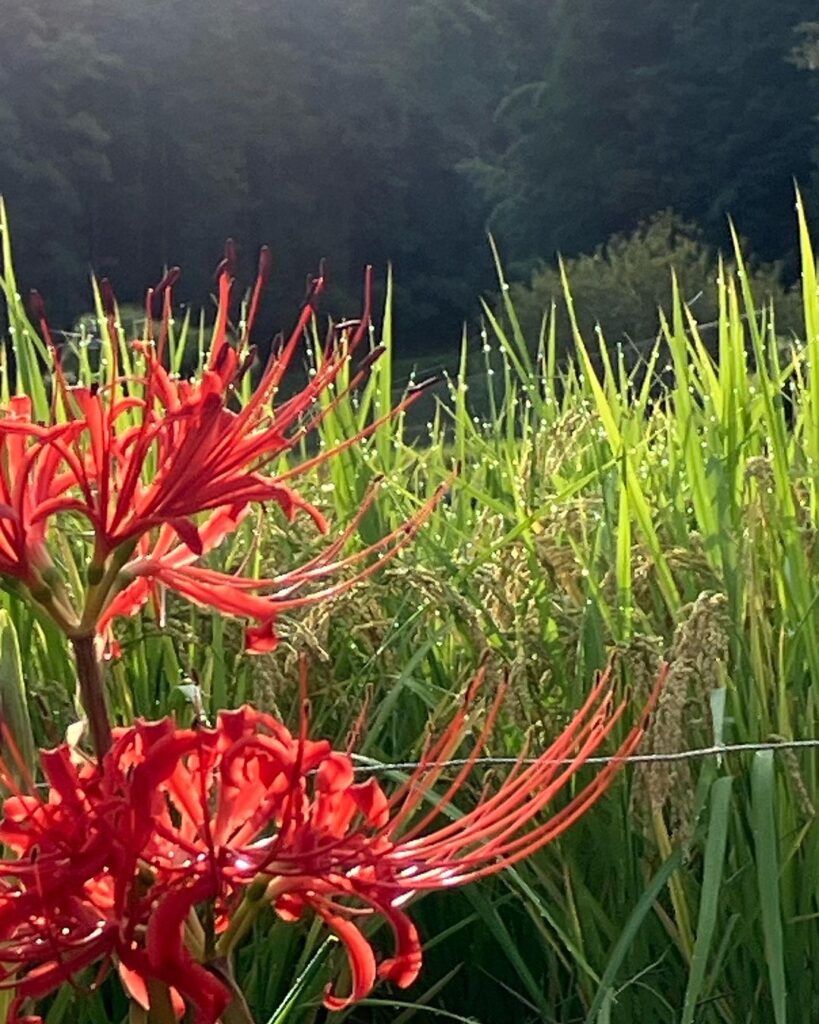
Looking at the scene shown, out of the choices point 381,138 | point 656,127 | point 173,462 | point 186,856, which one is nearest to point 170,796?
point 186,856

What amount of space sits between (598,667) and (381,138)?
1058 inches

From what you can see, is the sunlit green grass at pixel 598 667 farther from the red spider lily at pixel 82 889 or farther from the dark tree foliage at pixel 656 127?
the dark tree foliage at pixel 656 127

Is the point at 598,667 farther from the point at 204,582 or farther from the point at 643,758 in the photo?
the point at 204,582

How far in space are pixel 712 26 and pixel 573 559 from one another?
2512cm

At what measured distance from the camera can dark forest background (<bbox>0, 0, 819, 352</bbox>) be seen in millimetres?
23406

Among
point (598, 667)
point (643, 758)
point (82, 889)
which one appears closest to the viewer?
point (82, 889)

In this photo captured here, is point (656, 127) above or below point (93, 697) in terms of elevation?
above

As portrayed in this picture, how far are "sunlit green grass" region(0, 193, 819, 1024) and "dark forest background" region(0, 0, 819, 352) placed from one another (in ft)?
70.1

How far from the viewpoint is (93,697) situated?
66cm

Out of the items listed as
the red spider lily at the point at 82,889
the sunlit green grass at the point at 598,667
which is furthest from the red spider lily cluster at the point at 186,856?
the sunlit green grass at the point at 598,667

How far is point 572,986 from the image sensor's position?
136 centimetres

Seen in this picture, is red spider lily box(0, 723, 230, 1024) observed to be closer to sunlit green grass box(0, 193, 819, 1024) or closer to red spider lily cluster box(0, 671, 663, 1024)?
red spider lily cluster box(0, 671, 663, 1024)

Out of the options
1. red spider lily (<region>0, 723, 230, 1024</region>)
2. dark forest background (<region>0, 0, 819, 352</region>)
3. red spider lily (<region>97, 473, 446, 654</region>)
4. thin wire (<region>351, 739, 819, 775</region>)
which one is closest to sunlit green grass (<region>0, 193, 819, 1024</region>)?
thin wire (<region>351, 739, 819, 775</region>)

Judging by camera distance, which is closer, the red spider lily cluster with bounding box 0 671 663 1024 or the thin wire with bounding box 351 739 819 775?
the red spider lily cluster with bounding box 0 671 663 1024
